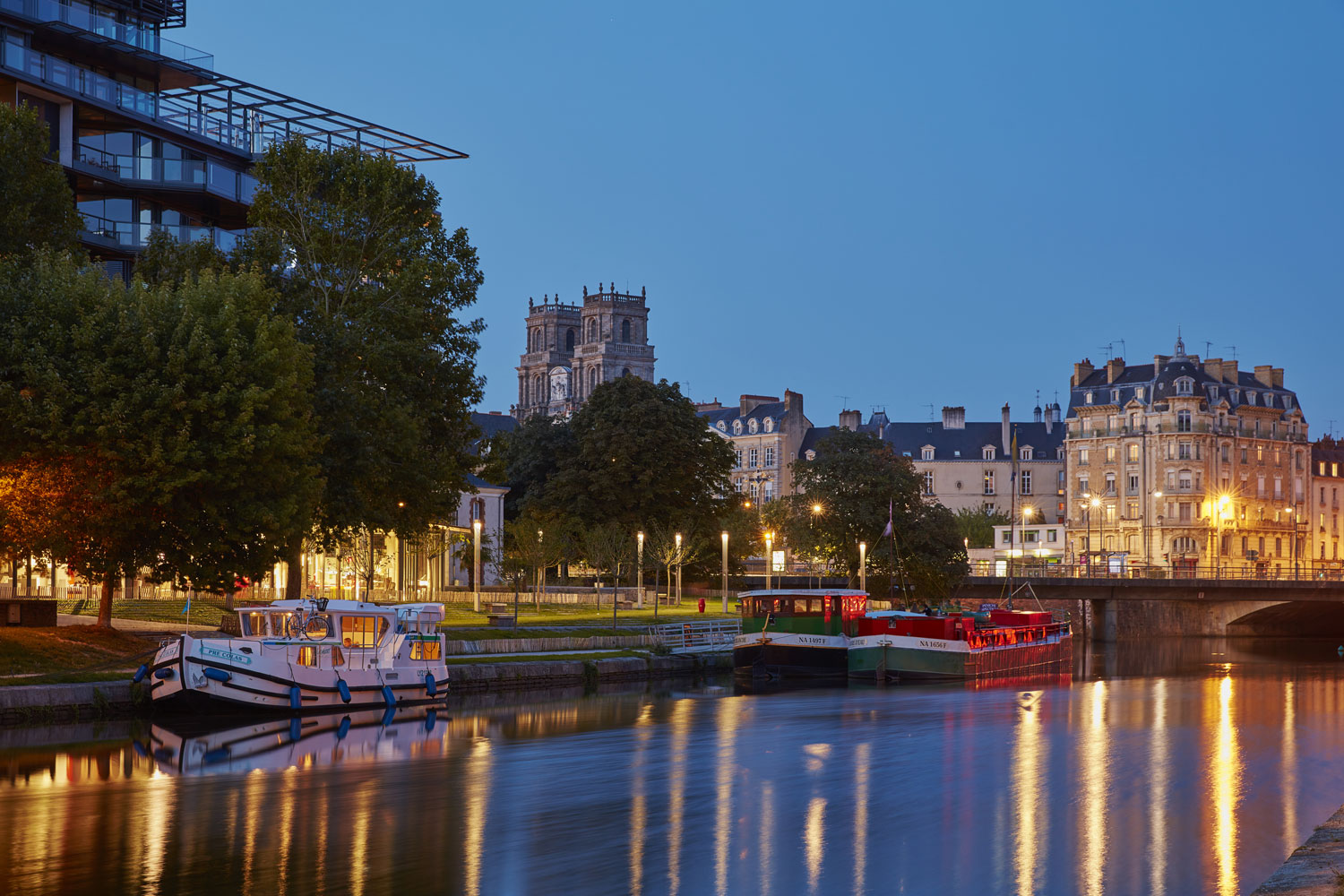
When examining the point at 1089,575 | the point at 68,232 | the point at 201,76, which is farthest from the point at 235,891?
the point at 1089,575

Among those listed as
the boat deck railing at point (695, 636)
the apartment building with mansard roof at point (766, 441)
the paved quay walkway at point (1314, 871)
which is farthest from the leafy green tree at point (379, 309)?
the apartment building with mansard roof at point (766, 441)

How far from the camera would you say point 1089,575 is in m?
96.2

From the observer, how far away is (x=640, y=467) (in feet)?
279

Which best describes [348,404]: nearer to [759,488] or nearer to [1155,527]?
[1155,527]

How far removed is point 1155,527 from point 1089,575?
105 ft

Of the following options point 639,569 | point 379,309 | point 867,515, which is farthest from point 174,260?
point 867,515

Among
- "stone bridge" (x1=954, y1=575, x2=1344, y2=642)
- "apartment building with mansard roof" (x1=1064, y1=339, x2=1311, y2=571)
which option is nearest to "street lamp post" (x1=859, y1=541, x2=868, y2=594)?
"stone bridge" (x1=954, y1=575, x2=1344, y2=642)

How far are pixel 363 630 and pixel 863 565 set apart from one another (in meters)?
39.2

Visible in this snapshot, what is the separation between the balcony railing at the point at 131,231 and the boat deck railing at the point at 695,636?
21.8m

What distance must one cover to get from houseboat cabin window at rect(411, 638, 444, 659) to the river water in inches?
62.6

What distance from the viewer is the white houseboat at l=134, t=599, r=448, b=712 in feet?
116

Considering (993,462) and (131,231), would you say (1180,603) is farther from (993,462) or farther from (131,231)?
(131,231)

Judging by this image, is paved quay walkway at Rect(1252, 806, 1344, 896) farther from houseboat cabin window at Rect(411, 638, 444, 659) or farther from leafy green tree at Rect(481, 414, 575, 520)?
leafy green tree at Rect(481, 414, 575, 520)

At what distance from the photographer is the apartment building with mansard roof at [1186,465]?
12444 centimetres
